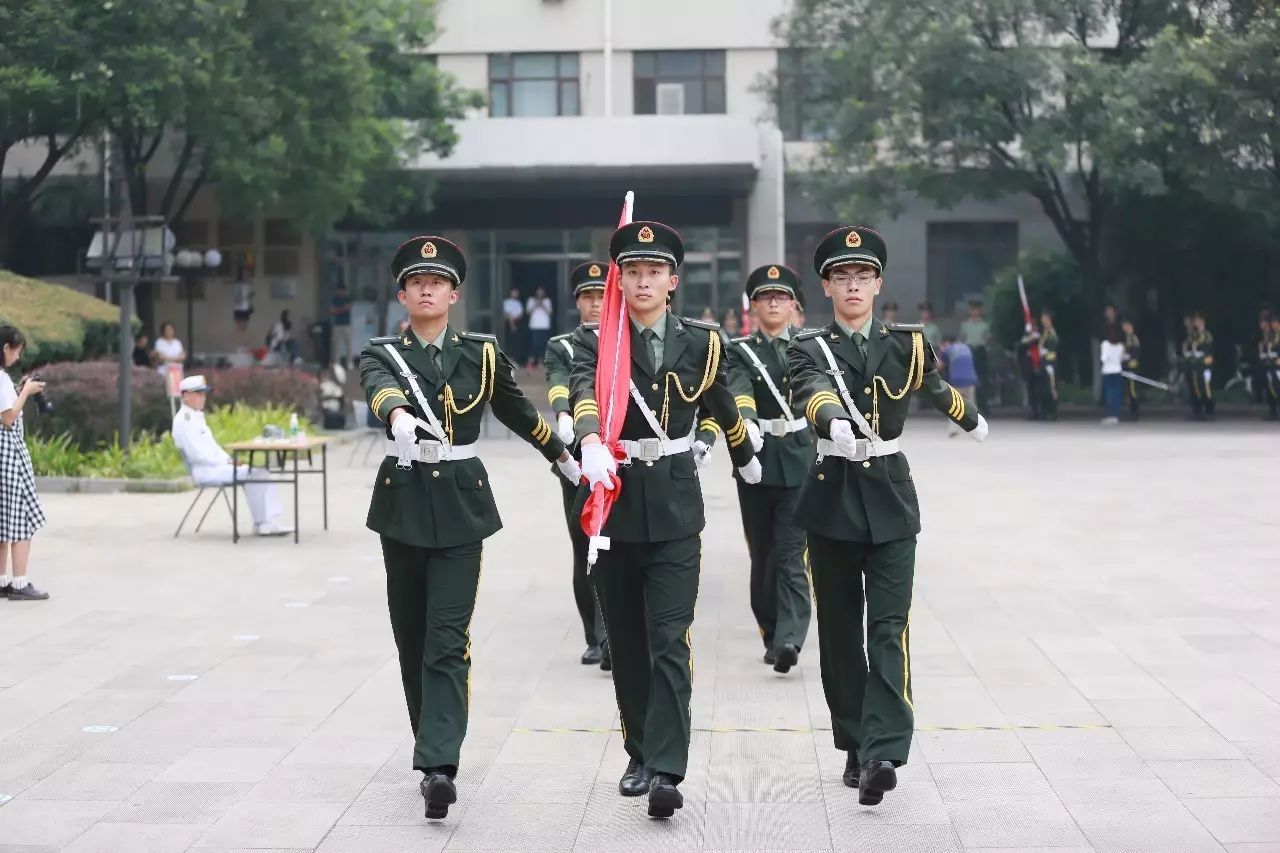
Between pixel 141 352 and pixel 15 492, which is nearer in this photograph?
pixel 15 492

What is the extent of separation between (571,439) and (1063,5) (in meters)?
25.4

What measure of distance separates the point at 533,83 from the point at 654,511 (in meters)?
37.4

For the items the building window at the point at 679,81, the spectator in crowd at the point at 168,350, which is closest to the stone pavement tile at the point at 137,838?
the spectator in crowd at the point at 168,350

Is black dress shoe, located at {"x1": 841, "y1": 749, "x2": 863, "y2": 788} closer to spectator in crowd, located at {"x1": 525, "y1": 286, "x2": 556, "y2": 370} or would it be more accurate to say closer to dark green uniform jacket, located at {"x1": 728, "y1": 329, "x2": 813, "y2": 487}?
dark green uniform jacket, located at {"x1": 728, "y1": 329, "x2": 813, "y2": 487}

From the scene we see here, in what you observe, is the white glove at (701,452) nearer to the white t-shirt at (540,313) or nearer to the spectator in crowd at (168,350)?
the spectator in crowd at (168,350)

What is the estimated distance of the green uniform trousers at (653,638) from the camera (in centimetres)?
646

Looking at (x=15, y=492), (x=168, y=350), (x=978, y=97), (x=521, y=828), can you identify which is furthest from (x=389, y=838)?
(x=978, y=97)

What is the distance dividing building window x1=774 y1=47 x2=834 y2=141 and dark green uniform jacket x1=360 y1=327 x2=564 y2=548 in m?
27.7

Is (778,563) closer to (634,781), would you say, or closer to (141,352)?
(634,781)

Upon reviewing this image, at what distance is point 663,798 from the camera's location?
20.7 ft

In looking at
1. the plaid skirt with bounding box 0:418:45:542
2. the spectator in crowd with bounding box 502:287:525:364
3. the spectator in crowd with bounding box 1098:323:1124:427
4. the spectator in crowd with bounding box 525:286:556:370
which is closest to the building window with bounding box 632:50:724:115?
the spectator in crowd with bounding box 525:286:556:370

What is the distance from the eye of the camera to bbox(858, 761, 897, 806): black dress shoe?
6.43 metres

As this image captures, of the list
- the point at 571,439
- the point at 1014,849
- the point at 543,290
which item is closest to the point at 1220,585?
the point at 571,439

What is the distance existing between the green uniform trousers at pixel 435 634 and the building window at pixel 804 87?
2798cm
